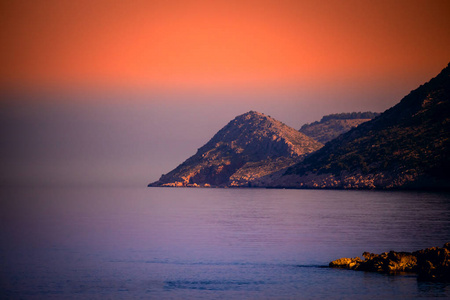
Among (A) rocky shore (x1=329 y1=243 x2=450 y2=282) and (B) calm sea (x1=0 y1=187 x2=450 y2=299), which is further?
(A) rocky shore (x1=329 y1=243 x2=450 y2=282)

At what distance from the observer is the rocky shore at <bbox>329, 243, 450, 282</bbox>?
4026 cm

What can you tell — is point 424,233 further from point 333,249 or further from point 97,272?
point 97,272

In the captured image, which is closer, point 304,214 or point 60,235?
point 60,235

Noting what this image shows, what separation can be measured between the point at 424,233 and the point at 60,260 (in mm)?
38722

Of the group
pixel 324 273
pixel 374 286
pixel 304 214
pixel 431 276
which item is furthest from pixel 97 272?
pixel 304 214

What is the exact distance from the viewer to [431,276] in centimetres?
3956

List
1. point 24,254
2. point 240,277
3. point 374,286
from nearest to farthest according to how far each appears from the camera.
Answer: point 374,286, point 240,277, point 24,254

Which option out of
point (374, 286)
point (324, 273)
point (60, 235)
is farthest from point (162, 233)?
point (374, 286)

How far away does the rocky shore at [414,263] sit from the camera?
132 ft

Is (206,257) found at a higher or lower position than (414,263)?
lower

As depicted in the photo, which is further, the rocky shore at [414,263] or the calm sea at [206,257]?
the rocky shore at [414,263]

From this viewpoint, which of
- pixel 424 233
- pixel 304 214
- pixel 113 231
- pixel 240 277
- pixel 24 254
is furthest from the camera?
pixel 304 214

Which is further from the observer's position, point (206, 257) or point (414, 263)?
point (206, 257)

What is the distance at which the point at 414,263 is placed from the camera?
42500mm
